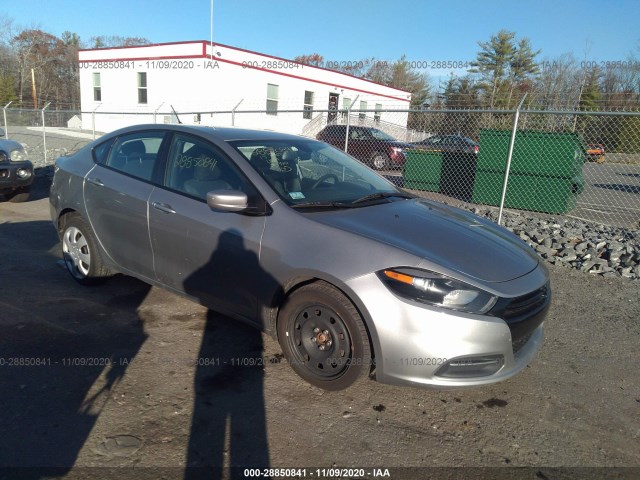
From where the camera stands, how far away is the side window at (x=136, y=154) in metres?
3.78

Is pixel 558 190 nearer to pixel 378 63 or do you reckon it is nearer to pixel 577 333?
pixel 577 333

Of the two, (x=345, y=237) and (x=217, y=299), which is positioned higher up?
(x=345, y=237)

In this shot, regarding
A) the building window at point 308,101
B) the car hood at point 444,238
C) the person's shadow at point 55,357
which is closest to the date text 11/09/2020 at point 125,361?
the person's shadow at point 55,357

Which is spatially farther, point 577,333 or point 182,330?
point 577,333

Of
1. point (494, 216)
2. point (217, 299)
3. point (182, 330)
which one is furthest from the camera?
point (494, 216)

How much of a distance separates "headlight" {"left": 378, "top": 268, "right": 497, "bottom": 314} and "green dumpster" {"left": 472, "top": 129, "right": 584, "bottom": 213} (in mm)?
6585

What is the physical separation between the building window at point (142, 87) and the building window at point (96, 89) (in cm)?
308

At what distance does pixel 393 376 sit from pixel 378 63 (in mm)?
52930

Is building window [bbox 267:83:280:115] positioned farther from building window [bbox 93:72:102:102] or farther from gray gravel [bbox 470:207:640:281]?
gray gravel [bbox 470:207:640:281]

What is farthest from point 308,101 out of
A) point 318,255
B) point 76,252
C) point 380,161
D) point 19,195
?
point 318,255

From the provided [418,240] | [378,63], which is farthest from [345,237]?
[378,63]

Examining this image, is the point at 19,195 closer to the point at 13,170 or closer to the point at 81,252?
the point at 13,170

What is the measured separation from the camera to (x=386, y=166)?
13766 millimetres

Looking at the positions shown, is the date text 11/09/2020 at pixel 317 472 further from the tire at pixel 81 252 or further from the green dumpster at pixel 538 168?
the green dumpster at pixel 538 168
